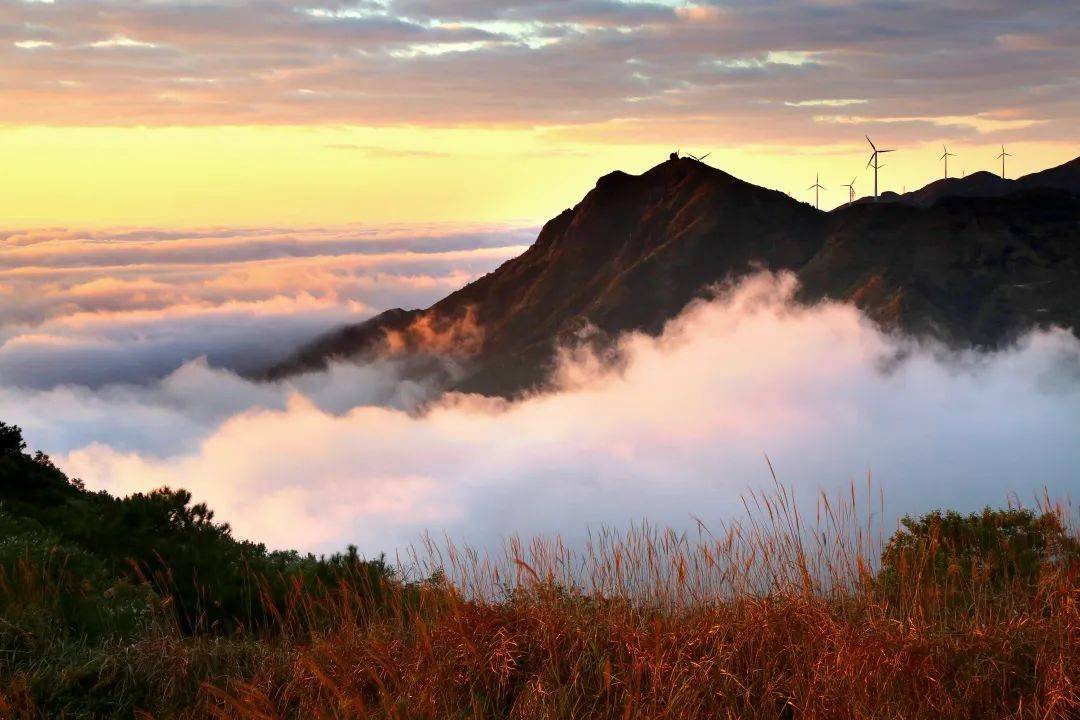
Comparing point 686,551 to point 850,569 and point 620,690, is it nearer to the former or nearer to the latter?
point 850,569

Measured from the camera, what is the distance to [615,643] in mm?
9320

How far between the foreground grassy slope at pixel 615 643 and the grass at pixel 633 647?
0.08ft

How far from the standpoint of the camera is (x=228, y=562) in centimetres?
1602

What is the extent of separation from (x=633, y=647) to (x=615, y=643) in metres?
0.29

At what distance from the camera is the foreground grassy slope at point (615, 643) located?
8594mm

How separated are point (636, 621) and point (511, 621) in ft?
4.29

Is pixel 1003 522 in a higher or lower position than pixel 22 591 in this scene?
lower

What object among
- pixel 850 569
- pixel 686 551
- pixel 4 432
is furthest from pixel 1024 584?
pixel 4 432

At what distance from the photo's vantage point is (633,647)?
907cm

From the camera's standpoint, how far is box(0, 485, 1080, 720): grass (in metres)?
8.58

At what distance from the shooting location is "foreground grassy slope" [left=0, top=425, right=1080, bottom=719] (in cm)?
859

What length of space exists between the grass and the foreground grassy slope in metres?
0.02

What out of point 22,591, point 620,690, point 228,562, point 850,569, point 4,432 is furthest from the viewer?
point 4,432

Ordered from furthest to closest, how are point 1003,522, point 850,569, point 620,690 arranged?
point 1003,522, point 850,569, point 620,690
